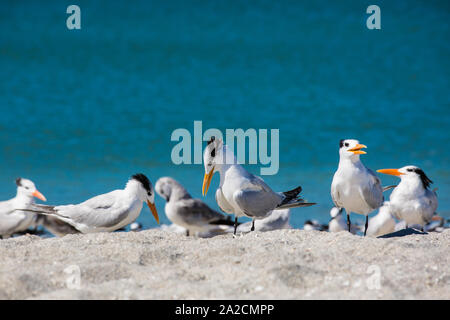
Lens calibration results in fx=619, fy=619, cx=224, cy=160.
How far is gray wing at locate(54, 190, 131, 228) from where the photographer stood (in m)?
5.61

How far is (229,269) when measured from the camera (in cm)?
349

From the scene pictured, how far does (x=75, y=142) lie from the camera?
1616 cm

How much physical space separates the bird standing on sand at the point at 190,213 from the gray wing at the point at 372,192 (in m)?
3.20

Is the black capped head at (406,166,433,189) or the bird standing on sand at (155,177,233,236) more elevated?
the black capped head at (406,166,433,189)

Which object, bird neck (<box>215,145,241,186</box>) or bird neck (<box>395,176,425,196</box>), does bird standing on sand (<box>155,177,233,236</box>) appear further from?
bird neck (<box>215,145,241,186</box>)

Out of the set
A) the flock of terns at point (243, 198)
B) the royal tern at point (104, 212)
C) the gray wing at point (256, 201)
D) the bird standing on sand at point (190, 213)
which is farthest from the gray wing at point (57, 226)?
the gray wing at point (256, 201)

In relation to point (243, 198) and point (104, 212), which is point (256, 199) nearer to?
point (243, 198)

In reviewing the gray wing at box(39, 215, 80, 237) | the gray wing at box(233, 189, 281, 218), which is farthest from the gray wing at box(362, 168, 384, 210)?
the gray wing at box(39, 215, 80, 237)

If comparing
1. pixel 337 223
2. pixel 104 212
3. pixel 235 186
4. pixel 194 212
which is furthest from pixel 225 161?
pixel 337 223

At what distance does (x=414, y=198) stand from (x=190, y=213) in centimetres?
296

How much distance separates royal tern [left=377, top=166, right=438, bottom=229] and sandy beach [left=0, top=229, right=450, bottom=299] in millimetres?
2130

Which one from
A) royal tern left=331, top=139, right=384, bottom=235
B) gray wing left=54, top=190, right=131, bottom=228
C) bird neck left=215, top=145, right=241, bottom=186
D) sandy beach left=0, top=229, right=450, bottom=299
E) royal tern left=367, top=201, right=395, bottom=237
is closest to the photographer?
sandy beach left=0, top=229, right=450, bottom=299
